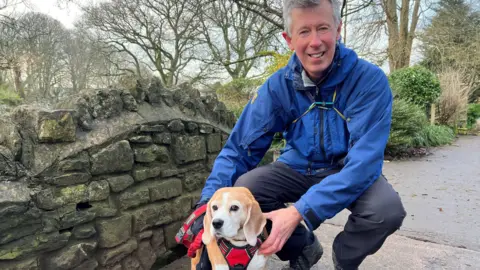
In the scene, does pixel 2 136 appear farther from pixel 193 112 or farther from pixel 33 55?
pixel 33 55

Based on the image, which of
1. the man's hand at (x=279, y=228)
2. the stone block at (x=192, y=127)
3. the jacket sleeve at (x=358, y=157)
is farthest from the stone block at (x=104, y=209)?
the jacket sleeve at (x=358, y=157)

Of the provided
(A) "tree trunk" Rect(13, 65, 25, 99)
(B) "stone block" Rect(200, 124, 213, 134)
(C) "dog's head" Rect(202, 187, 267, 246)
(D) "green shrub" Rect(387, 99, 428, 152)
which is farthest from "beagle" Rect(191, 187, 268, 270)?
(D) "green shrub" Rect(387, 99, 428, 152)

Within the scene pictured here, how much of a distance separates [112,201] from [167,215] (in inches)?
19.3

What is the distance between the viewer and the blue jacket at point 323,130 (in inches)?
63.3

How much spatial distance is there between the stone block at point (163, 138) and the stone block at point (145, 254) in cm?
73

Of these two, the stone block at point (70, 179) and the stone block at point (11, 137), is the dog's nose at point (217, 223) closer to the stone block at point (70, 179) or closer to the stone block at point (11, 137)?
the stone block at point (70, 179)

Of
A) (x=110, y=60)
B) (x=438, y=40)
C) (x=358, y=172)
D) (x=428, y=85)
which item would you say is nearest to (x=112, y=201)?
(x=358, y=172)

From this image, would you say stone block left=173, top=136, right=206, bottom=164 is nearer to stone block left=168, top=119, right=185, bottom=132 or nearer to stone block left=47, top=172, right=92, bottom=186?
stone block left=168, top=119, right=185, bottom=132

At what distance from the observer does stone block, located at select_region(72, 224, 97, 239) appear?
198 centimetres

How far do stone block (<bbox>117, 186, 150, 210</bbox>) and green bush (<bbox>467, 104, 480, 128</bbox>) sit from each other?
16868mm

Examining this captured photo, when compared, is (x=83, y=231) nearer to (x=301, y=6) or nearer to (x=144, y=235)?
(x=144, y=235)

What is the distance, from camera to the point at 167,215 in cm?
254

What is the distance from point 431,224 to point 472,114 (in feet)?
50.6

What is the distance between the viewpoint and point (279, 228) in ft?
5.08
